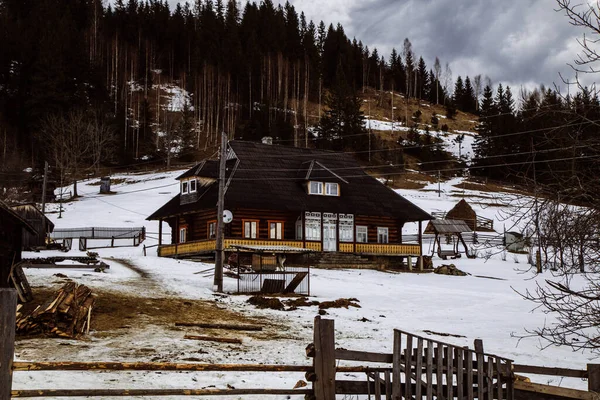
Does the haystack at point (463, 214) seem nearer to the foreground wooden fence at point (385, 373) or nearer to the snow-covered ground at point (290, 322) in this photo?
the snow-covered ground at point (290, 322)

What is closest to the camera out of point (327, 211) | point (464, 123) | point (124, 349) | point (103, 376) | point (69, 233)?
point (103, 376)

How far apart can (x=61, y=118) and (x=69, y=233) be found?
33067mm

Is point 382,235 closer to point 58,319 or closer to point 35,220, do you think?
point 35,220

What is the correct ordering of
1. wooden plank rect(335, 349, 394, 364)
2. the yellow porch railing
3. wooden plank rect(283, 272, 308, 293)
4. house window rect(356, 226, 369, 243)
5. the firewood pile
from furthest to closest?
house window rect(356, 226, 369, 243)
the yellow porch railing
wooden plank rect(283, 272, 308, 293)
the firewood pile
wooden plank rect(335, 349, 394, 364)

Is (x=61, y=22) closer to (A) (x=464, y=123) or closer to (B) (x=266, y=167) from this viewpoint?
(B) (x=266, y=167)

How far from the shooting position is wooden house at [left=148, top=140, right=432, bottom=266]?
40469mm

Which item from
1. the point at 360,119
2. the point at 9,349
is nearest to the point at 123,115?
the point at 360,119

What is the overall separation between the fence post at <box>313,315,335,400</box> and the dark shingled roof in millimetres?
31212

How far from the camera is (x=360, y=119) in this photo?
335ft

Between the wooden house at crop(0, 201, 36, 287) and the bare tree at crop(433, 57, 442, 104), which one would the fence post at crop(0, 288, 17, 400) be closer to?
the wooden house at crop(0, 201, 36, 287)

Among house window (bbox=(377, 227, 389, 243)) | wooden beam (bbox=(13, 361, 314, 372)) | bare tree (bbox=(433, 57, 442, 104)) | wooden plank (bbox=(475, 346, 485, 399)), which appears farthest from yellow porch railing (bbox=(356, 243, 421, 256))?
bare tree (bbox=(433, 57, 442, 104))

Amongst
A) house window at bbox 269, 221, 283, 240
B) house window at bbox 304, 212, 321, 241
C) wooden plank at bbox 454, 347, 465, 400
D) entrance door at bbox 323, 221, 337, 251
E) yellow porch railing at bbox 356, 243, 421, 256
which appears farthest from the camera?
yellow porch railing at bbox 356, 243, 421, 256

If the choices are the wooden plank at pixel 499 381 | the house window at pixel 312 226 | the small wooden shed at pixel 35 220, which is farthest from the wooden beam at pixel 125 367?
the small wooden shed at pixel 35 220

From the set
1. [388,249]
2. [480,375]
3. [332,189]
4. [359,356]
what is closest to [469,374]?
[480,375]
